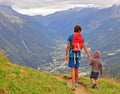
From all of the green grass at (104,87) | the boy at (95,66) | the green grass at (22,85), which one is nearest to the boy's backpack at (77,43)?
the green grass at (22,85)

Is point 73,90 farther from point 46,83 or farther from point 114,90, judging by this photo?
point 114,90

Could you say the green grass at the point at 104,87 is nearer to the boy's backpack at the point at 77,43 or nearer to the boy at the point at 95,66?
the boy at the point at 95,66

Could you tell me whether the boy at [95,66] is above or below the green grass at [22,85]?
above

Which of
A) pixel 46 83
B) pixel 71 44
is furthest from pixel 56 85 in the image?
pixel 71 44

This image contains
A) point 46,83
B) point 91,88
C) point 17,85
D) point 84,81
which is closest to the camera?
point 17,85

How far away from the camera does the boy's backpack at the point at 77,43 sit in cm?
2003

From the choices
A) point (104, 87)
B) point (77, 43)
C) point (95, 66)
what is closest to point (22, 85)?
point (77, 43)

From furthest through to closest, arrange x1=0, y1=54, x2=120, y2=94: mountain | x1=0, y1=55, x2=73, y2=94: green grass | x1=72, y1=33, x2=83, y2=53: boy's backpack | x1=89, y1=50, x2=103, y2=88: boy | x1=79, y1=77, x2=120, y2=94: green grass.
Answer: x1=89, y1=50, x2=103, y2=88: boy
x1=79, y1=77, x2=120, y2=94: green grass
x1=72, y1=33, x2=83, y2=53: boy's backpack
x1=0, y1=54, x2=120, y2=94: mountain
x1=0, y1=55, x2=73, y2=94: green grass

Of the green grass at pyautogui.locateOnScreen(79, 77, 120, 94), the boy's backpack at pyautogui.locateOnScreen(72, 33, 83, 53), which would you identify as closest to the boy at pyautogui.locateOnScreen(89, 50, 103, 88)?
the green grass at pyautogui.locateOnScreen(79, 77, 120, 94)

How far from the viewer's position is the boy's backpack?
2003 cm

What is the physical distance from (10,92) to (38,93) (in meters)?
1.83

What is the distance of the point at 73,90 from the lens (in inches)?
822

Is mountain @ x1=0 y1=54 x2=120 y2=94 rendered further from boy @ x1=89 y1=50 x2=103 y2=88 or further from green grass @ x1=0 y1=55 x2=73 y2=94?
boy @ x1=89 y1=50 x2=103 y2=88

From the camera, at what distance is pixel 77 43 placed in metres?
20.1
